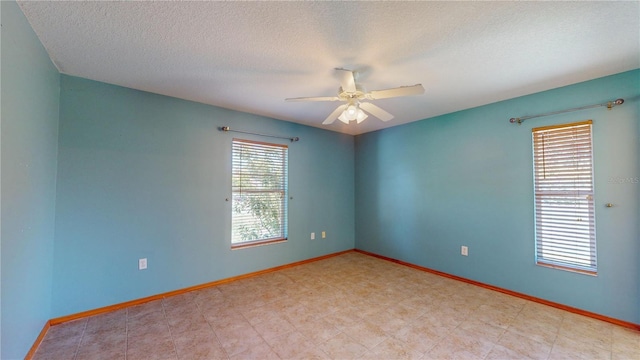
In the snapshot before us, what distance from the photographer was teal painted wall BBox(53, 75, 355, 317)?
2.38m

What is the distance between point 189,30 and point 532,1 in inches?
82.4

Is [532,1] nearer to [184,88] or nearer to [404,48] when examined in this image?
[404,48]

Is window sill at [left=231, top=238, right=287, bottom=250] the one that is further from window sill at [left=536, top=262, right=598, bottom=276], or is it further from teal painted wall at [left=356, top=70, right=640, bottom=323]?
window sill at [left=536, top=262, right=598, bottom=276]

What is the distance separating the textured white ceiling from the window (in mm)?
1044

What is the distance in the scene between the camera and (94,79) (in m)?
2.46

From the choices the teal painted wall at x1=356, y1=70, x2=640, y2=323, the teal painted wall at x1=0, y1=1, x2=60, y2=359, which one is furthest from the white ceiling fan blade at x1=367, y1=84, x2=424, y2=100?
the teal painted wall at x1=0, y1=1, x2=60, y2=359

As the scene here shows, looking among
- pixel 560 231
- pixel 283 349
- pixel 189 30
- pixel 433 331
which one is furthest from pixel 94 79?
pixel 560 231

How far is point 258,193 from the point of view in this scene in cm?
364

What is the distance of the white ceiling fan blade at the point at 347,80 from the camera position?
1.94 meters

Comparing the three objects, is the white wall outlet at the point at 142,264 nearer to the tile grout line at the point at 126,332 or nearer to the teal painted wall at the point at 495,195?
the tile grout line at the point at 126,332

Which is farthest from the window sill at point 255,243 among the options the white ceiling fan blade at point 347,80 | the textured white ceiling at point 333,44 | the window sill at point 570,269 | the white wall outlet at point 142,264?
the window sill at point 570,269

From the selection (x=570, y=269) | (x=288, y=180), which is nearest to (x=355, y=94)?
(x=288, y=180)

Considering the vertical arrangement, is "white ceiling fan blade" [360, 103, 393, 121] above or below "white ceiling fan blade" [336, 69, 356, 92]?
below

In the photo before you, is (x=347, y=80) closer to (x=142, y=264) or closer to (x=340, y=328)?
(x=340, y=328)
